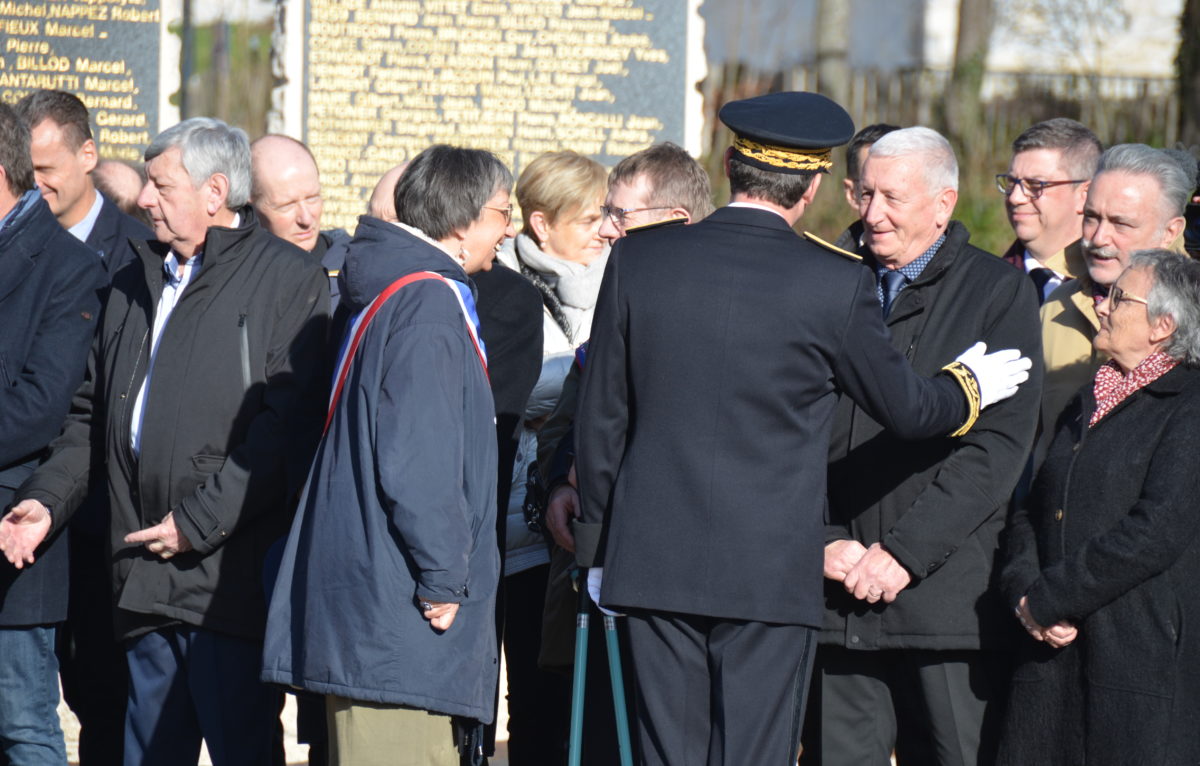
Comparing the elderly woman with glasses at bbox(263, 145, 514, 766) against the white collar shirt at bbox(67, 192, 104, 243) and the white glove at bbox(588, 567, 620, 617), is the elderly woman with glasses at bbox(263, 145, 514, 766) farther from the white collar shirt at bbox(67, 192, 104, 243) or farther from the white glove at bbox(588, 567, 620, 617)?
the white collar shirt at bbox(67, 192, 104, 243)

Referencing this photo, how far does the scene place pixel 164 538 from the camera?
13.2 ft

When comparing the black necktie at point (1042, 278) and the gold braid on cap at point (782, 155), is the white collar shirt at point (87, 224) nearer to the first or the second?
the gold braid on cap at point (782, 155)

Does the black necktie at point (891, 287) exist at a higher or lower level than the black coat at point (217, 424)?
higher

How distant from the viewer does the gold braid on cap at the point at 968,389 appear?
12.0 ft

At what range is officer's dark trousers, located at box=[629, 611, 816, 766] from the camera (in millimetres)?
3469

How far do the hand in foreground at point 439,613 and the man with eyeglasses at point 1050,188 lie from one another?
8.56ft

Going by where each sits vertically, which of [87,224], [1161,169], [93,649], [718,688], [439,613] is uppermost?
[1161,169]

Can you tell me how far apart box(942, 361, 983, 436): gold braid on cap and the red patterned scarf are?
386 mm

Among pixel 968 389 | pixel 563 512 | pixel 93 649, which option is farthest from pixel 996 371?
pixel 93 649

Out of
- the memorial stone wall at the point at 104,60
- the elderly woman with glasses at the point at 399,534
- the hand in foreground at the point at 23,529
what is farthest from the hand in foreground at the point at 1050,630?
the memorial stone wall at the point at 104,60

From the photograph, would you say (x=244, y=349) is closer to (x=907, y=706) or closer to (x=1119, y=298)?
(x=907, y=706)

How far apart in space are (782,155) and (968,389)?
75cm

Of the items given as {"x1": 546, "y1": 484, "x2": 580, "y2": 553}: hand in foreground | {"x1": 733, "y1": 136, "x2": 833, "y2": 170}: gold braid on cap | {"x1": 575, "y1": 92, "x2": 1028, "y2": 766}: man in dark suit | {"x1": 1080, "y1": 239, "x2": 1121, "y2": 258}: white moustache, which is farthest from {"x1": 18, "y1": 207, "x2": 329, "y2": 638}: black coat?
{"x1": 1080, "y1": 239, "x2": 1121, "y2": 258}: white moustache

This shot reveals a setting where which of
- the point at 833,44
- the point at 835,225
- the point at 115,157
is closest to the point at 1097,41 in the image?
the point at 833,44
